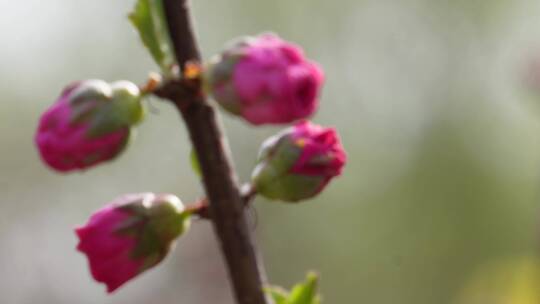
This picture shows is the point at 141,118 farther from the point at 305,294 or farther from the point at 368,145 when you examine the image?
the point at 368,145

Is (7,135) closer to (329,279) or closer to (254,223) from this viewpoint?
(329,279)

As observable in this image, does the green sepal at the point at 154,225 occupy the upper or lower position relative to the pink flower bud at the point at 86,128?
lower

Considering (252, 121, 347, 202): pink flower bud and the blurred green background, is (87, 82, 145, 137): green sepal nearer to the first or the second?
(252, 121, 347, 202): pink flower bud

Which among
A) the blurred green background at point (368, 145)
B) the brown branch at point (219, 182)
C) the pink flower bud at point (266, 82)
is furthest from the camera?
the blurred green background at point (368, 145)

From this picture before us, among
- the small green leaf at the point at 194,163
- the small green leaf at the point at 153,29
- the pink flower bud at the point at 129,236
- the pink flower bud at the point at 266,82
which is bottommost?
the pink flower bud at the point at 129,236

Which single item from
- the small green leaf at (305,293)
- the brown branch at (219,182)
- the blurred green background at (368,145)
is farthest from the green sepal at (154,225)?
the blurred green background at (368,145)

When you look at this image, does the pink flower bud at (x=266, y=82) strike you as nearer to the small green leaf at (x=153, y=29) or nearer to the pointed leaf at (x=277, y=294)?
the small green leaf at (x=153, y=29)

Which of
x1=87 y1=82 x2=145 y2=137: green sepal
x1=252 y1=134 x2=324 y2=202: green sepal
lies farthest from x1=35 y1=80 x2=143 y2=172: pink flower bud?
x1=252 y1=134 x2=324 y2=202: green sepal
